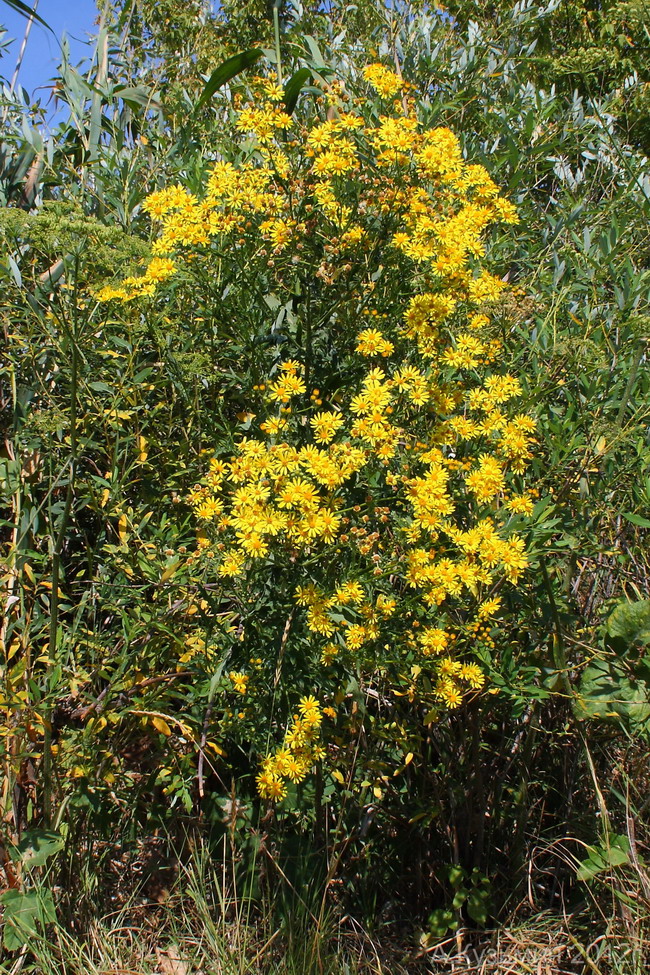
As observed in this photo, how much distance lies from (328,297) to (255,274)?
0.19 metres

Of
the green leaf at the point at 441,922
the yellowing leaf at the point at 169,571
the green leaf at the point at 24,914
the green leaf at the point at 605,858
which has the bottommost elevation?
the green leaf at the point at 441,922

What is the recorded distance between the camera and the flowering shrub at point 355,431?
1.74 meters

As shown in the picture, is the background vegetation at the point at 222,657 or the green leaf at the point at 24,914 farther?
the background vegetation at the point at 222,657

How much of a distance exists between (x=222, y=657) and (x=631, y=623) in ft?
3.32

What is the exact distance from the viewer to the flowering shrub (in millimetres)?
1742

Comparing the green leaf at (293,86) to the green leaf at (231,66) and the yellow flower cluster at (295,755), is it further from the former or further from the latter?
the yellow flower cluster at (295,755)

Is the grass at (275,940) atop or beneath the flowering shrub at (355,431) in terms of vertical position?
beneath


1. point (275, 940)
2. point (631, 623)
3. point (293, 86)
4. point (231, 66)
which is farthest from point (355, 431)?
point (275, 940)

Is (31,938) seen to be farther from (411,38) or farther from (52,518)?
(411,38)

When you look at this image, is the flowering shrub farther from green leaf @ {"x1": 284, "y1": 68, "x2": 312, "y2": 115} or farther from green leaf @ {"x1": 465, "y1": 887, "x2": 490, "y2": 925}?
green leaf @ {"x1": 465, "y1": 887, "x2": 490, "y2": 925}

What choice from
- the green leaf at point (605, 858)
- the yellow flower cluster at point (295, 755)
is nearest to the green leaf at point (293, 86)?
the yellow flower cluster at point (295, 755)

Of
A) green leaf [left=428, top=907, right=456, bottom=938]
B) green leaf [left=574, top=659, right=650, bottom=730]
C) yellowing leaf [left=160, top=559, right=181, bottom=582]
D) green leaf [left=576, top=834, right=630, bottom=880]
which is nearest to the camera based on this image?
yellowing leaf [left=160, top=559, right=181, bottom=582]

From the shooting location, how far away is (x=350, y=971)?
201 cm

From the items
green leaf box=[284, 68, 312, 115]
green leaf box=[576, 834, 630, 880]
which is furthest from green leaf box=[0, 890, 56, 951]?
green leaf box=[284, 68, 312, 115]
